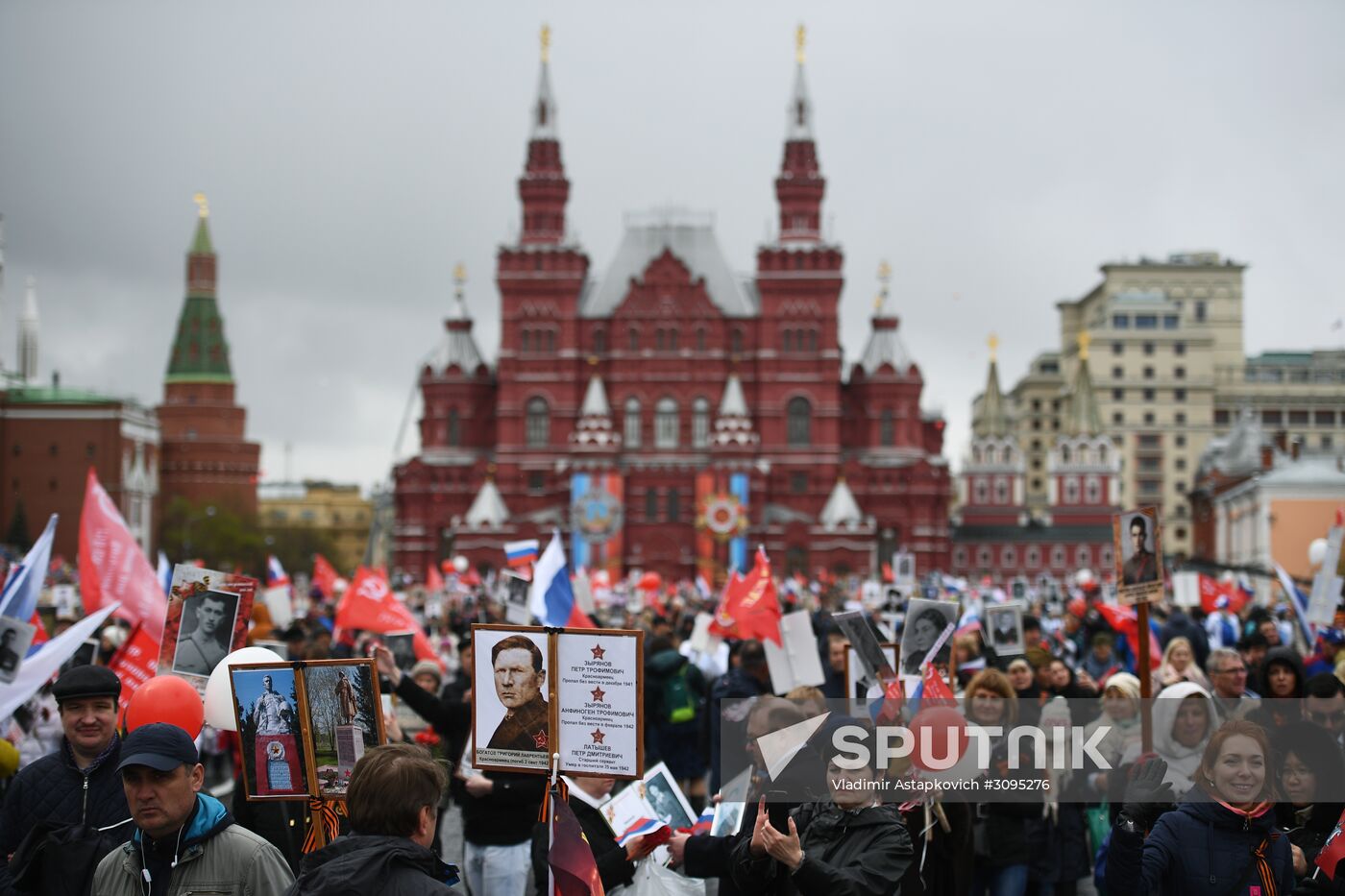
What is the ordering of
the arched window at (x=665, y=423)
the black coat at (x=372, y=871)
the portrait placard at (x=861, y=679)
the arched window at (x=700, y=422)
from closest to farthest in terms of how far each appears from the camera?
the black coat at (x=372, y=871), the portrait placard at (x=861, y=679), the arched window at (x=700, y=422), the arched window at (x=665, y=423)

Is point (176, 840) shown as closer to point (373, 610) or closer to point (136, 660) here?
point (136, 660)

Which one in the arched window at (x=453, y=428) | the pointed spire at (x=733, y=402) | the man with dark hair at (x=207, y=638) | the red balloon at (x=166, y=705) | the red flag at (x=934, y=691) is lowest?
the red flag at (x=934, y=691)

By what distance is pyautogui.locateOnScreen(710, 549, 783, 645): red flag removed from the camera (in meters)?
13.5

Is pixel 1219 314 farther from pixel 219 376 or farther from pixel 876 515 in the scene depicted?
pixel 219 376

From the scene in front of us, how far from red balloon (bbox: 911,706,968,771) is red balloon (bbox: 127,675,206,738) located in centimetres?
312

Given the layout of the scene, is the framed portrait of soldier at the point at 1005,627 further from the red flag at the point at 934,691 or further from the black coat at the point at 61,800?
the black coat at the point at 61,800

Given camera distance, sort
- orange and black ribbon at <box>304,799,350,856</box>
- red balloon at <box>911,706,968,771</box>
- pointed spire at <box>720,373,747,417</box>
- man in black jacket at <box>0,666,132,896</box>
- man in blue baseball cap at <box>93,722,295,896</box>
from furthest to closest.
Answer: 1. pointed spire at <box>720,373,747,417</box>
2. red balloon at <box>911,706,968,771</box>
3. orange and black ribbon at <box>304,799,350,856</box>
4. man in black jacket at <box>0,666,132,896</box>
5. man in blue baseball cap at <box>93,722,295,896</box>

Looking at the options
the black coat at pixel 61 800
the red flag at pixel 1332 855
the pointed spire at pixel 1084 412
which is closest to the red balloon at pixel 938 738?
the red flag at pixel 1332 855

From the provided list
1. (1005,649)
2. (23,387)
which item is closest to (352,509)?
(23,387)

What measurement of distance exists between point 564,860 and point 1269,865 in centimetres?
259

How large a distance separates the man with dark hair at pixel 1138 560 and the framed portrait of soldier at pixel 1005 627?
3570 millimetres

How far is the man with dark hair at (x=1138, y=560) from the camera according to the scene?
10.4 metres

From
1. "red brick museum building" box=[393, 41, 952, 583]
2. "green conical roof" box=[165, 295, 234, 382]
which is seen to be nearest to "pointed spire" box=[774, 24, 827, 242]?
"red brick museum building" box=[393, 41, 952, 583]

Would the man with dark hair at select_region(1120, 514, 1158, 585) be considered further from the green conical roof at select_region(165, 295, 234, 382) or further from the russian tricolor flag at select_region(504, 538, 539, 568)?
the green conical roof at select_region(165, 295, 234, 382)
